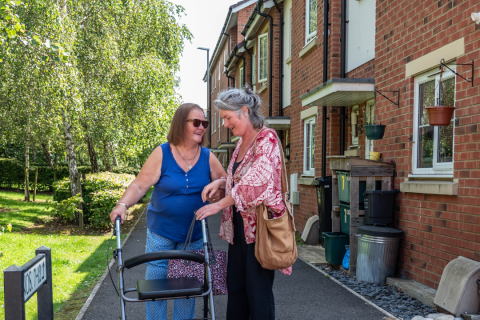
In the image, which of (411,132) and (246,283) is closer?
(246,283)

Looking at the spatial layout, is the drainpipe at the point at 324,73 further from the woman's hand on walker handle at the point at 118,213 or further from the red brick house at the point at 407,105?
the woman's hand on walker handle at the point at 118,213

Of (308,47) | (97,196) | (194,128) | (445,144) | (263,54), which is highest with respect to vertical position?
(263,54)

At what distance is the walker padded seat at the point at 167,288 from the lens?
2730 millimetres

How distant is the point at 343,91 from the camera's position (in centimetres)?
758

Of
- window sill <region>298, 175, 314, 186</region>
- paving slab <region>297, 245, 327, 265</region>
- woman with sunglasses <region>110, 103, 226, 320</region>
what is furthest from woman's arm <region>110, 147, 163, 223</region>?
window sill <region>298, 175, 314, 186</region>

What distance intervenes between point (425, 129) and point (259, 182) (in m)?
3.98

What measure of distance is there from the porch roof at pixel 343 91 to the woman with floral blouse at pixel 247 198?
4.44 m

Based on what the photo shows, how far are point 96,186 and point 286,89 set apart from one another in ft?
19.9

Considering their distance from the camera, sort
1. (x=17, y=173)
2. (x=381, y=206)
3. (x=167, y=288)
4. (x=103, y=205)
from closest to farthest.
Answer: (x=167, y=288) → (x=381, y=206) → (x=103, y=205) → (x=17, y=173)

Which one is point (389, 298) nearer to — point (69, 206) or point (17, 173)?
Answer: point (69, 206)

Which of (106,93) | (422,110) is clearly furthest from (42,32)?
→ (422,110)

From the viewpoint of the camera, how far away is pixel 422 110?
636 centimetres

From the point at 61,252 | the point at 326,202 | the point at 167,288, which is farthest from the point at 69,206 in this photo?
the point at 167,288

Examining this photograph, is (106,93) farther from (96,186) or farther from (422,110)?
(422,110)
